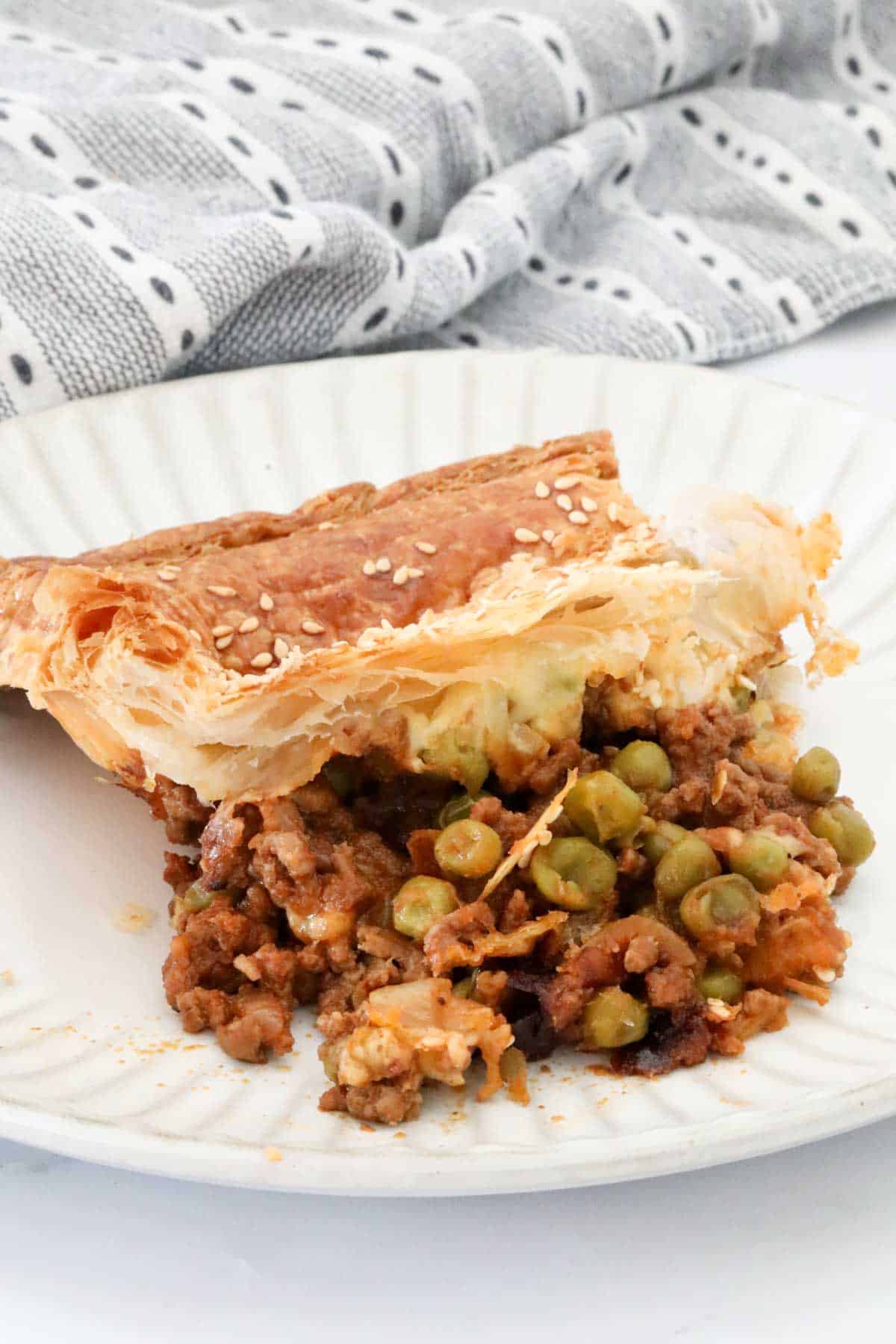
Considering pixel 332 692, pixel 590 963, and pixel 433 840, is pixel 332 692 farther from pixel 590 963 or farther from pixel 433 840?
pixel 590 963

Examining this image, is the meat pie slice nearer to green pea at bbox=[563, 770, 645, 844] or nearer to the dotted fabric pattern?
green pea at bbox=[563, 770, 645, 844]

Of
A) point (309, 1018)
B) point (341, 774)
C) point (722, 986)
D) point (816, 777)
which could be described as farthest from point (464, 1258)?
point (816, 777)

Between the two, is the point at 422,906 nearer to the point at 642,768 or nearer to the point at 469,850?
the point at 469,850

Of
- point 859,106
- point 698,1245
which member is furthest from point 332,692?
point 859,106

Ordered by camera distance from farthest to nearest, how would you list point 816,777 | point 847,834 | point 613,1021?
point 816,777
point 847,834
point 613,1021

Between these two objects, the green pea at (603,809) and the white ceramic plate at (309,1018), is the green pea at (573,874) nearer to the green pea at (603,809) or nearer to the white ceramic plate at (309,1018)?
the green pea at (603,809)

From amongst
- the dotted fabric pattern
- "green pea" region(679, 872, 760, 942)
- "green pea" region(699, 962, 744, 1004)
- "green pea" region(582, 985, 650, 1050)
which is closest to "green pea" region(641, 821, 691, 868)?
"green pea" region(679, 872, 760, 942)

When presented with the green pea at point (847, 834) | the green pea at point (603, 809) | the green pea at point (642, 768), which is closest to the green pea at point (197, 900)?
the green pea at point (603, 809)
